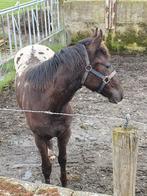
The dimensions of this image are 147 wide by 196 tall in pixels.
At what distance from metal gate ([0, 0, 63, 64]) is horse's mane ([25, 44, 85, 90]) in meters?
3.92

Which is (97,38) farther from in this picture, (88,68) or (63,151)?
(63,151)

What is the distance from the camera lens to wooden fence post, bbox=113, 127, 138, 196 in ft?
6.91

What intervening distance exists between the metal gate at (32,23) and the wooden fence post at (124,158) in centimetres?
533

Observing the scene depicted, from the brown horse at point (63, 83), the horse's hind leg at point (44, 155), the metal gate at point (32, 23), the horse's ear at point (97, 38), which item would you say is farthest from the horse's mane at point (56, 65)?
the metal gate at point (32, 23)

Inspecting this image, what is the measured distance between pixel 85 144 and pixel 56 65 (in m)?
1.73

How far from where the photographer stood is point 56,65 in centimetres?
320

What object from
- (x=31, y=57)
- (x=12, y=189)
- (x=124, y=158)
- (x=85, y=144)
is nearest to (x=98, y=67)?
(x=124, y=158)

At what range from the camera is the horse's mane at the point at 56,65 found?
306 centimetres

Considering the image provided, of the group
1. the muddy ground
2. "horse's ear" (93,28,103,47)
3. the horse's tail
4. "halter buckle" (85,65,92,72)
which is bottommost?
the muddy ground

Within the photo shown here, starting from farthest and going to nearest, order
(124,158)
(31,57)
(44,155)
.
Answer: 1. (31,57)
2. (44,155)
3. (124,158)

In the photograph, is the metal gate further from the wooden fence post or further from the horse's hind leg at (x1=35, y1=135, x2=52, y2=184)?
the wooden fence post

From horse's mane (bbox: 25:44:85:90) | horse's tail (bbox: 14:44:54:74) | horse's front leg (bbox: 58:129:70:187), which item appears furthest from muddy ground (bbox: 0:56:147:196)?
horse's tail (bbox: 14:44:54:74)

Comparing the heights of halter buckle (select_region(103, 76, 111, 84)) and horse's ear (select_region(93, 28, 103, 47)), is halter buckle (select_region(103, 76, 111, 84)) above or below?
below

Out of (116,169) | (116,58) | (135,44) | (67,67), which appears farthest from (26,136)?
(135,44)
